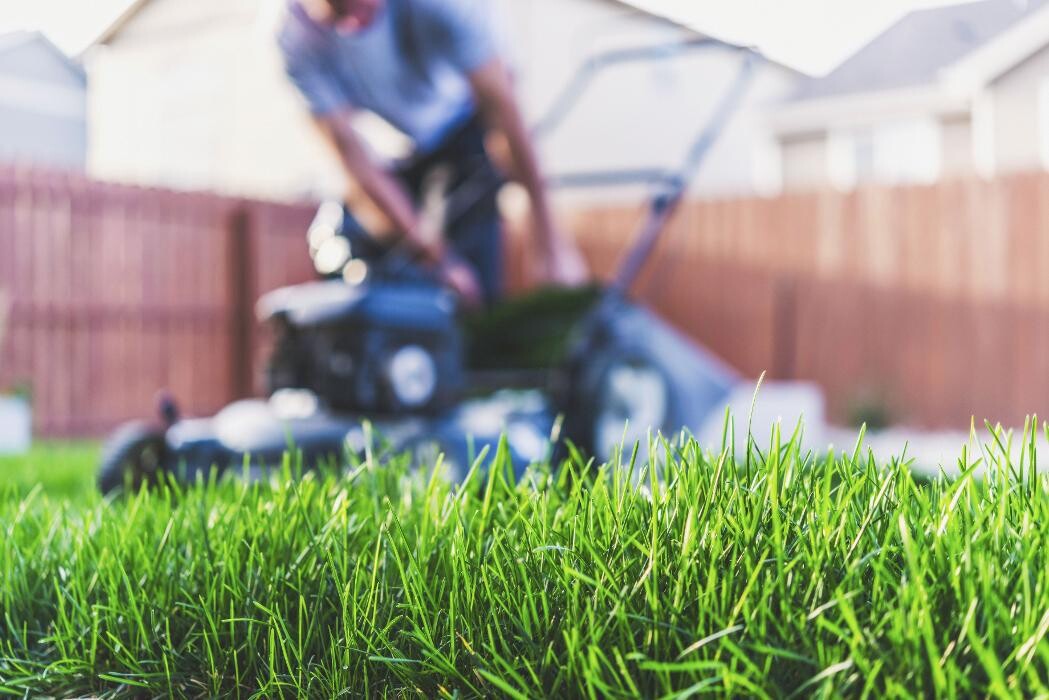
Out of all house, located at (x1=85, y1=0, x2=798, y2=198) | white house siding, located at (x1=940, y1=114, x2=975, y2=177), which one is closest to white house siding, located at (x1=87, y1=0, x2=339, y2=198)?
house, located at (x1=85, y1=0, x2=798, y2=198)

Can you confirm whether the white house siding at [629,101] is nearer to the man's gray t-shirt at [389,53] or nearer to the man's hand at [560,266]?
the man's hand at [560,266]

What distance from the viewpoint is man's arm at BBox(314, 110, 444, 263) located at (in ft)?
11.2

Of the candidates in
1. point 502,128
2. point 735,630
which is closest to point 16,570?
point 735,630

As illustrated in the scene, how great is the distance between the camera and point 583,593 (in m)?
1.21

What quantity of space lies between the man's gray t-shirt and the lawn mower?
1.57 ft

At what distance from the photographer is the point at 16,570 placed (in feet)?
5.41

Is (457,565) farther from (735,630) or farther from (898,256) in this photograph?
(898,256)

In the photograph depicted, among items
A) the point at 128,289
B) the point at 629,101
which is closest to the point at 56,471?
the point at 128,289

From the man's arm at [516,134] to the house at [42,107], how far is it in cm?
2204

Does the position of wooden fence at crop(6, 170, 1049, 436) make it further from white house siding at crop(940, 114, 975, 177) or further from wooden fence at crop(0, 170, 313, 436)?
white house siding at crop(940, 114, 975, 177)

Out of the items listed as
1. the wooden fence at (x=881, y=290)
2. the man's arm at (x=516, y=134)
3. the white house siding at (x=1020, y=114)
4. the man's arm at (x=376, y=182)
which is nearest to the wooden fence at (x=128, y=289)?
the wooden fence at (x=881, y=290)

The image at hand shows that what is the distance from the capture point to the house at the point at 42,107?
24062 mm

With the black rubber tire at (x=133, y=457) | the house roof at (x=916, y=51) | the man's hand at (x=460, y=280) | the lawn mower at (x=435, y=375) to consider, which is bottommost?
the black rubber tire at (x=133, y=457)

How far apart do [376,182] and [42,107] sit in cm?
2363
